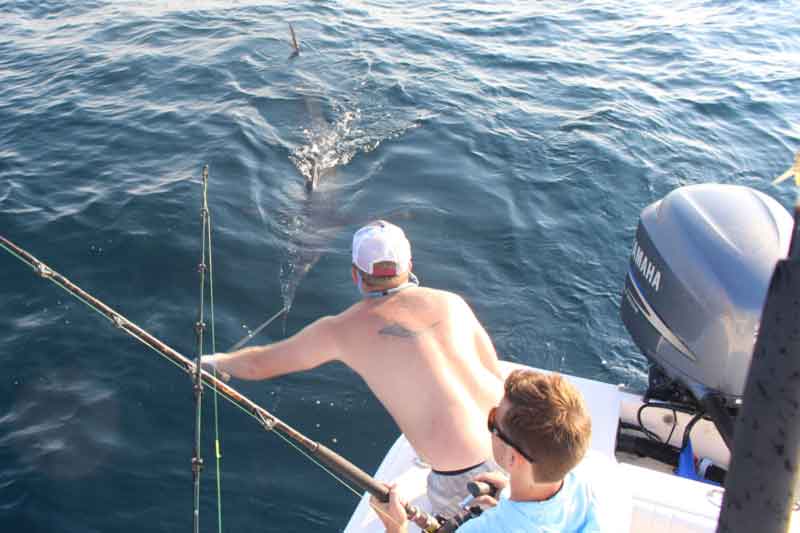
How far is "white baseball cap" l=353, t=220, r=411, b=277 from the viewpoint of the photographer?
10.6 ft

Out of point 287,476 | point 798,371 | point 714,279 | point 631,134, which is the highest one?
point 798,371

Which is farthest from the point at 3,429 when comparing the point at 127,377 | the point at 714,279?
the point at 714,279

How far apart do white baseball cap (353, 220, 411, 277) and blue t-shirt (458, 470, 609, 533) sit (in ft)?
4.19

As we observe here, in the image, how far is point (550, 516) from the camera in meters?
2.16

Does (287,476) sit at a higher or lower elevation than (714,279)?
lower

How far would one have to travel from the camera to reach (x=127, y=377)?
185 inches

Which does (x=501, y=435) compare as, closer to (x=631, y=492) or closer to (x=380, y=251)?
(x=631, y=492)

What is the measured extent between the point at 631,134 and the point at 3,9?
33.5 feet

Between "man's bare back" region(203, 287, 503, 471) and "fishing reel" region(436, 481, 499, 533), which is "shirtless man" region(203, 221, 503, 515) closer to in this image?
"man's bare back" region(203, 287, 503, 471)

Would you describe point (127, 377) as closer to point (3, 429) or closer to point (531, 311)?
point (3, 429)

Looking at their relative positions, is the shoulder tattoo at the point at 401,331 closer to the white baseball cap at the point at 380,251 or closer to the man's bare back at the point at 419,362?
the man's bare back at the point at 419,362

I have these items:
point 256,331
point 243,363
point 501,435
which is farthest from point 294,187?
point 501,435

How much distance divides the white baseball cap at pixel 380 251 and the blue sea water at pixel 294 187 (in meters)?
1.50

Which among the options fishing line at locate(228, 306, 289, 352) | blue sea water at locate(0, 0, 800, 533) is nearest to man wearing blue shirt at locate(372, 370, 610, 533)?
blue sea water at locate(0, 0, 800, 533)
